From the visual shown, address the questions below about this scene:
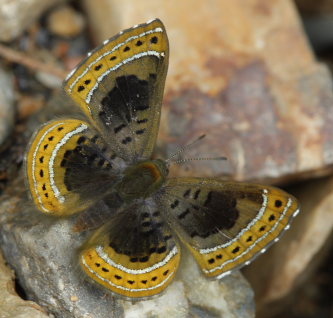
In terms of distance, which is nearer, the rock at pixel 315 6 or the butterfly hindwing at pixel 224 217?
the butterfly hindwing at pixel 224 217

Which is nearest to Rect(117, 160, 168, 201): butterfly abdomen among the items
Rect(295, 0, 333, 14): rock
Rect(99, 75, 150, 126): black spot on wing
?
Rect(99, 75, 150, 126): black spot on wing

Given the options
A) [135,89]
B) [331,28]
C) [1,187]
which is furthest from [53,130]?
[331,28]

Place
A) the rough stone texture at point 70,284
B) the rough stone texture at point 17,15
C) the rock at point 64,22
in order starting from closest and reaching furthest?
the rough stone texture at point 70,284 → the rough stone texture at point 17,15 → the rock at point 64,22

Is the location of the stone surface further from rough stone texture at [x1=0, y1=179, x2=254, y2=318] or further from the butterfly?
rough stone texture at [x1=0, y1=179, x2=254, y2=318]

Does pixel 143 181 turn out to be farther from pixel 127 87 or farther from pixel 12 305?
pixel 12 305

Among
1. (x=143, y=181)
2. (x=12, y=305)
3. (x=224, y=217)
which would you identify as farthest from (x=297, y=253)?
(x=12, y=305)

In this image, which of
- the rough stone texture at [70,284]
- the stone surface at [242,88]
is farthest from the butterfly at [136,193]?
the stone surface at [242,88]

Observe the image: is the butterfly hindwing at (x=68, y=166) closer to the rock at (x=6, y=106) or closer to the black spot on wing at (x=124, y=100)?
the black spot on wing at (x=124, y=100)
